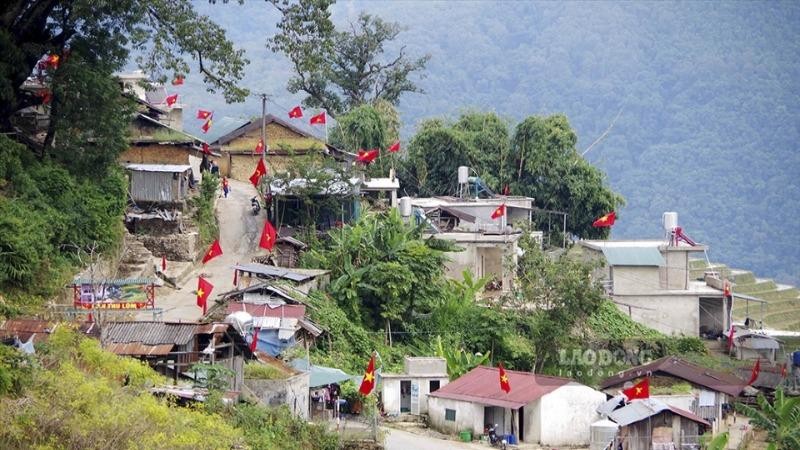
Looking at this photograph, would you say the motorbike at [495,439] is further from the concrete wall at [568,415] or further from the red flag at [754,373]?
the red flag at [754,373]

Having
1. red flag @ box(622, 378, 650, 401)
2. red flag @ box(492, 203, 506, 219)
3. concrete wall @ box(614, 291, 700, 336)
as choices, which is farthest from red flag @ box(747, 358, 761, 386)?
red flag @ box(492, 203, 506, 219)

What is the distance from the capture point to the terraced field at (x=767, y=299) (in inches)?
2357

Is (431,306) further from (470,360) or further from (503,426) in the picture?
(503,426)

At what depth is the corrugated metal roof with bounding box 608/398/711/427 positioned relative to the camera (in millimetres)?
32688

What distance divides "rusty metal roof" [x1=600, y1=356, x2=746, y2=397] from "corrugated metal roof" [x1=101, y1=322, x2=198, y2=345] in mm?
13651

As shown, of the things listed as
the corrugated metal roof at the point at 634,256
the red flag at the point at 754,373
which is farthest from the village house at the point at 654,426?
the corrugated metal roof at the point at 634,256

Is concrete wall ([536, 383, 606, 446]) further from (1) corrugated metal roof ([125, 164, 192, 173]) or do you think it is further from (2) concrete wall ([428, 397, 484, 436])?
(1) corrugated metal roof ([125, 164, 192, 173])

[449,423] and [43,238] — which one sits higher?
[43,238]

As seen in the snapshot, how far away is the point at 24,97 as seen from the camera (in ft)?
112

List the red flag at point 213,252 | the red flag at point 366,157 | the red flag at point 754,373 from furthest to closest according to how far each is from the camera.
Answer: the red flag at point 366,157 → the red flag at point 754,373 → the red flag at point 213,252

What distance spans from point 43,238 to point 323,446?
841 cm

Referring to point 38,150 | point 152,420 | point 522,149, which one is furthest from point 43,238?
point 522,149

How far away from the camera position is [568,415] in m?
33.4

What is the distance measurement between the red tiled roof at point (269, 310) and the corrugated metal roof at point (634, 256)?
1533cm
